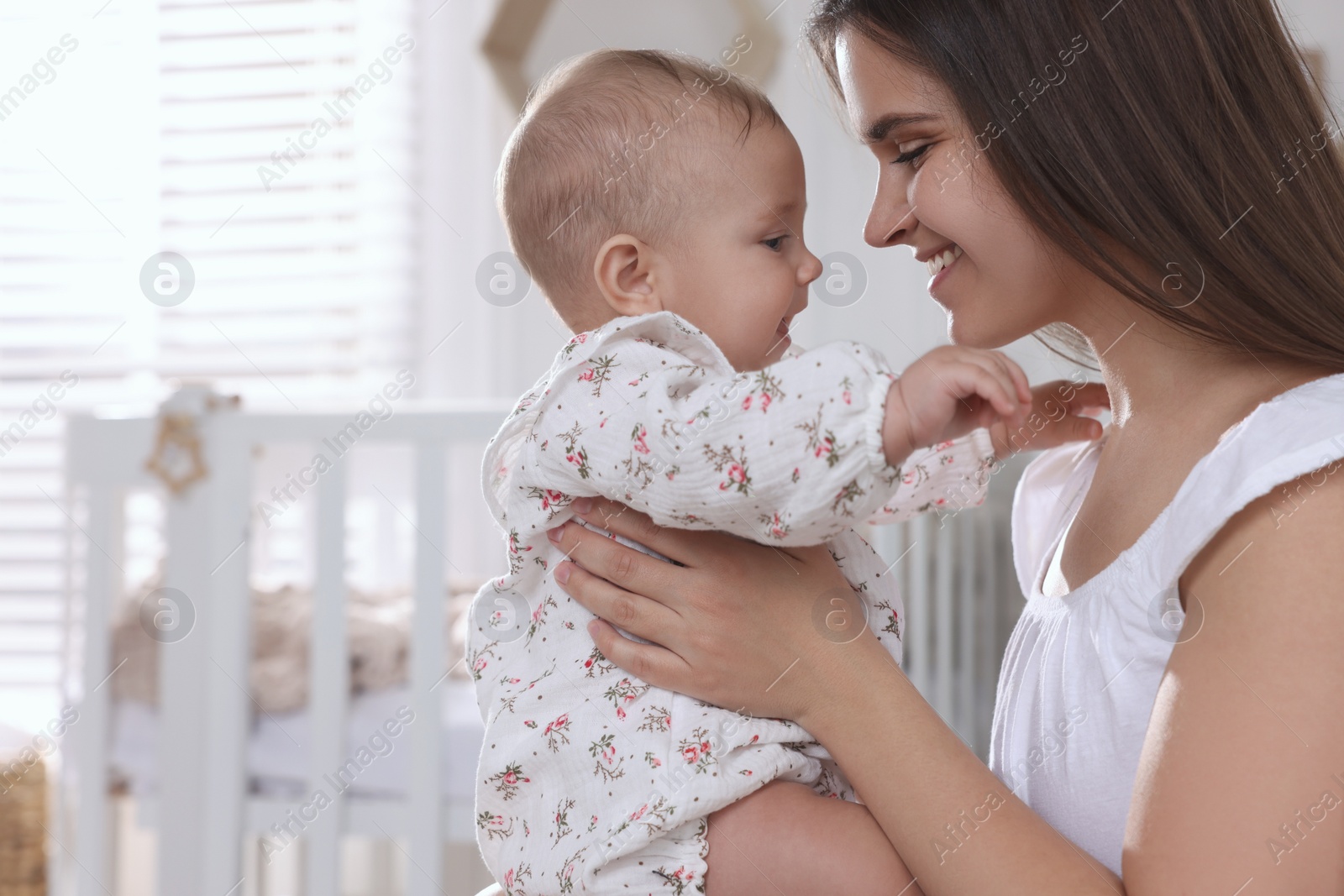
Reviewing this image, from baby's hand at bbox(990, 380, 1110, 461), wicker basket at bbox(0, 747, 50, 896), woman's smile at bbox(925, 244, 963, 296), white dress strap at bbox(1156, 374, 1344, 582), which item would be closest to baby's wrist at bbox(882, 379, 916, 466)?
white dress strap at bbox(1156, 374, 1344, 582)

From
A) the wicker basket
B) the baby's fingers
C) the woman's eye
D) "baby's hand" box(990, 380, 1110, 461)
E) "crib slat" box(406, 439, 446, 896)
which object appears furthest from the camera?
the wicker basket

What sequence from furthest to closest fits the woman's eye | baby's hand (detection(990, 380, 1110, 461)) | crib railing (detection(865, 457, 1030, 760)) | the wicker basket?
the wicker basket
crib railing (detection(865, 457, 1030, 760))
baby's hand (detection(990, 380, 1110, 461))
the woman's eye

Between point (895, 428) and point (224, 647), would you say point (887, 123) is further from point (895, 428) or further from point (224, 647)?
point (224, 647)

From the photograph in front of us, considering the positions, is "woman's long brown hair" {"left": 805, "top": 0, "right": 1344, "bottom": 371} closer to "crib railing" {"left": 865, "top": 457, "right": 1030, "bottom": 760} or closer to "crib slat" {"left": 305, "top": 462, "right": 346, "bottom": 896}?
"crib railing" {"left": 865, "top": 457, "right": 1030, "bottom": 760}

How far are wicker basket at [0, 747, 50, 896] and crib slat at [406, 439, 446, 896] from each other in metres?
1.29

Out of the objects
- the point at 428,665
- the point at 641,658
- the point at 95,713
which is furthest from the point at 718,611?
the point at 95,713

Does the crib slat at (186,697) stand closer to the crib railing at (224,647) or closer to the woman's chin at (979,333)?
the crib railing at (224,647)

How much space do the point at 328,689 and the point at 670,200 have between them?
1032 millimetres

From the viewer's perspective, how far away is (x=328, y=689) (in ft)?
5.14

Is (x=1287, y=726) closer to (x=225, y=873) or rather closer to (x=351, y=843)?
(x=225, y=873)

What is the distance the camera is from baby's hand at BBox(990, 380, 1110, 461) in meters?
1.04

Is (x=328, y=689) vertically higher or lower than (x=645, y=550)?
lower

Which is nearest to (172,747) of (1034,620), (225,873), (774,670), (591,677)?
(225,873)

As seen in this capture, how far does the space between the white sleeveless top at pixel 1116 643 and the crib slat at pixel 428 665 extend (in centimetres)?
90
